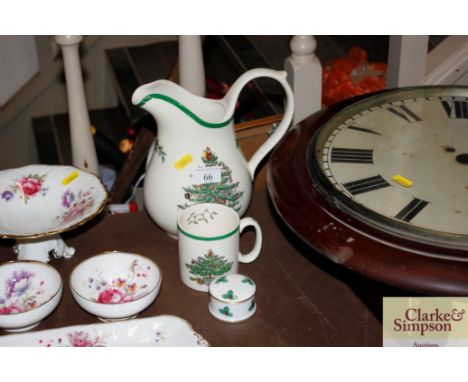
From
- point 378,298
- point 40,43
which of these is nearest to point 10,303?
point 378,298

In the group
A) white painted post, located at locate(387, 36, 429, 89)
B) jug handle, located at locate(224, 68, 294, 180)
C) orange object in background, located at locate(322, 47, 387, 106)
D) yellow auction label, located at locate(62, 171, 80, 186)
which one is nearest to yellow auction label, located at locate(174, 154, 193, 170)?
jug handle, located at locate(224, 68, 294, 180)

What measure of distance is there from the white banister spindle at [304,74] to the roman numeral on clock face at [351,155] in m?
0.32

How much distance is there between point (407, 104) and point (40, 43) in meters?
1.46

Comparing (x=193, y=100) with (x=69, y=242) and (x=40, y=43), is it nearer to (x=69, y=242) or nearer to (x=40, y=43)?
(x=69, y=242)

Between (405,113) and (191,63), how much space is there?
51 cm

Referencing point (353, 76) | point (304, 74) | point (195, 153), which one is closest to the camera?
point (195, 153)

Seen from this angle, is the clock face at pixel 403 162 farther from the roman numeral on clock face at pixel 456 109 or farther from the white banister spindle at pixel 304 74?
the white banister spindle at pixel 304 74

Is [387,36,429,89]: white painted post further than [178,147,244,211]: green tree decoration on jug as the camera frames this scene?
Yes

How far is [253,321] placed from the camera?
4.20 feet

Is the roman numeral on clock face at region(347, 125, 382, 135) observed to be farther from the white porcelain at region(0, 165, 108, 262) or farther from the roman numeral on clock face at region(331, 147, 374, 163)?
the white porcelain at region(0, 165, 108, 262)

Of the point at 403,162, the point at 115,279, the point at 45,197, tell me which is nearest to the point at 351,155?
the point at 403,162

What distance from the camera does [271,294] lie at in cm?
134

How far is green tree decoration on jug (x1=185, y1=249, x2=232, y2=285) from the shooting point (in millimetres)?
1306

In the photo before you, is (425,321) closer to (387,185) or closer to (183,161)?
(387,185)
